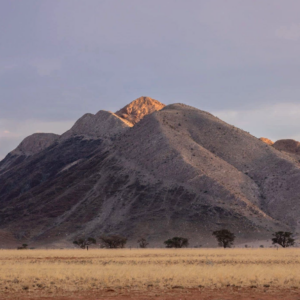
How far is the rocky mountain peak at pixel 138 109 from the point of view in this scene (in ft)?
563

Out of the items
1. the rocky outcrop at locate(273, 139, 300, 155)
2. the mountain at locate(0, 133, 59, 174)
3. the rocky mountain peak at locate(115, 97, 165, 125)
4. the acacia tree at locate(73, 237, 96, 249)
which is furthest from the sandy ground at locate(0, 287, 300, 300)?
the mountain at locate(0, 133, 59, 174)

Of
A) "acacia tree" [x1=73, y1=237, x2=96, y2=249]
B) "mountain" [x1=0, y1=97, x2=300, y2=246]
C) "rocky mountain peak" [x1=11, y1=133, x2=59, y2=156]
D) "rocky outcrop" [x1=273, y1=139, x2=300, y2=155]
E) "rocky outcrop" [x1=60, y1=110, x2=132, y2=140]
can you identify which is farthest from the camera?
"rocky mountain peak" [x1=11, y1=133, x2=59, y2=156]

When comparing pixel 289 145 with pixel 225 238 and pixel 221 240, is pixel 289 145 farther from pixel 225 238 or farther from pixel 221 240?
pixel 225 238

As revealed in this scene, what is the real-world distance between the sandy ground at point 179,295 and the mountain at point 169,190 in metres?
58.4

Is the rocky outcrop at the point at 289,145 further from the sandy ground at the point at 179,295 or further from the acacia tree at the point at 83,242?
the sandy ground at the point at 179,295

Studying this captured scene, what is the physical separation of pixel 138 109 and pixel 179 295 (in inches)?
6229

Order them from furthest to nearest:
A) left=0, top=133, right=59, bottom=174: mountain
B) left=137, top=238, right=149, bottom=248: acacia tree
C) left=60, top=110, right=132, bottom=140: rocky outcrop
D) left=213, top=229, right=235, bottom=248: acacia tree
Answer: left=0, top=133, right=59, bottom=174: mountain
left=60, top=110, right=132, bottom=140: rocky outcrop
left=137, top=238, right=149, bottom=248: acacia tree
left=213, top=229, right=235, bottom=248: acacia tree

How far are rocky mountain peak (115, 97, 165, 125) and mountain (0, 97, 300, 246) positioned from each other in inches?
1530

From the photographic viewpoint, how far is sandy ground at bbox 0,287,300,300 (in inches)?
766

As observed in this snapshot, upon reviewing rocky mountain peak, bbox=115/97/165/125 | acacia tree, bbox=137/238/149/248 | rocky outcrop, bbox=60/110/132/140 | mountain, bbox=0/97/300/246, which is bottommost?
acacia tree, bbox=137/238/149/248

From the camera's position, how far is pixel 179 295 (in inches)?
782

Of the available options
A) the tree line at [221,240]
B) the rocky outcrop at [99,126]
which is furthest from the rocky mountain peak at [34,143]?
the tree line at [221,240]

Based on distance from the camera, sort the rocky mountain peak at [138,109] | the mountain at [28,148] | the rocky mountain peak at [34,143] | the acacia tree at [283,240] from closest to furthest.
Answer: the acacia tree at [283,240] → the rocky mountain peak at [138,109] → the mountain at [28,148] → the rocky mountain peak at [34,143]

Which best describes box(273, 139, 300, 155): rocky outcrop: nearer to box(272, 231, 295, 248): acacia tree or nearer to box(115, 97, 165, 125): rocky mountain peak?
box(115, 97, 165, 125): rocky mountain peak
